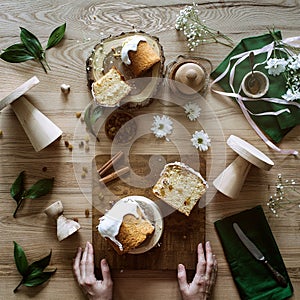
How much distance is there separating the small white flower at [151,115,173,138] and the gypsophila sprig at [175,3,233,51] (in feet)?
1.03

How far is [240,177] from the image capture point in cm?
189

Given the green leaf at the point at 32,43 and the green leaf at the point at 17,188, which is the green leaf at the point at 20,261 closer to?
the green leaf at the point at 17,188

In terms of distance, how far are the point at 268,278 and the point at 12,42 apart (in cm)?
145

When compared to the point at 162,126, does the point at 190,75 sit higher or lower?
higher

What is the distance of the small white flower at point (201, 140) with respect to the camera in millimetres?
1968

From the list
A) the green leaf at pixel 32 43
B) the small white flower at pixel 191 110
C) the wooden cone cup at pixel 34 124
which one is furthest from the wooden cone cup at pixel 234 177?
the green leaf at pixel 32 43

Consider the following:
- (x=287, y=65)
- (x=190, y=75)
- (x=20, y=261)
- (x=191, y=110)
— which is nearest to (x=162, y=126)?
(x=191, y=110)

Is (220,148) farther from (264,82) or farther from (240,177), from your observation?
(264,82)

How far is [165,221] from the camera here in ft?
6.36

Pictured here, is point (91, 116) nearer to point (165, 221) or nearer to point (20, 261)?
point (165, 221)

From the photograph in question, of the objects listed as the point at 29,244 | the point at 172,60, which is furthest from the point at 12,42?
the point at 29,244

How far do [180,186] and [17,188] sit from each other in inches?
26.7

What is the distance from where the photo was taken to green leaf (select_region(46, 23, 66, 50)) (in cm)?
196

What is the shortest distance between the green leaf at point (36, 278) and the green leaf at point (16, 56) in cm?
89
